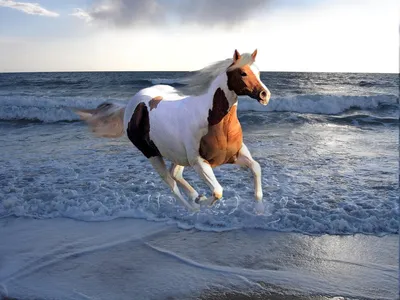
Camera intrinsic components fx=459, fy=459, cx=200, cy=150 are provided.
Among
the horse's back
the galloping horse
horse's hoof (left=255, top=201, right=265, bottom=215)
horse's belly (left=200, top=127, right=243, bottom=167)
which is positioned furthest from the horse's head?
horse's hoof (left=255, top=201, right=265, bottom=215)

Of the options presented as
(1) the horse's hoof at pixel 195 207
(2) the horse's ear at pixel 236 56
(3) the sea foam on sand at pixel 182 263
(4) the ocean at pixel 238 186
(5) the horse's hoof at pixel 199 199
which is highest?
(2) the horse's ear at pixel 236 56

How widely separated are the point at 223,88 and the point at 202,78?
22 cm

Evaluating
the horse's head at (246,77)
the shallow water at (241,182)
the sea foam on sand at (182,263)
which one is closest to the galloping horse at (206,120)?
the horse's head at (246,77)

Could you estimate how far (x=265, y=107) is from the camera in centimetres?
1995

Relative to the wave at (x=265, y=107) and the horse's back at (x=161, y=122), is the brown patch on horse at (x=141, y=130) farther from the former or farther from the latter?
the wave at (x=265, y=107)

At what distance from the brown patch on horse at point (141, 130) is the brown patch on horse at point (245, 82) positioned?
102 centimetres

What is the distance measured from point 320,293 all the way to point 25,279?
2838 mm

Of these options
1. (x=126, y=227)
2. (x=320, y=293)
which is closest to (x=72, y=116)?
(x=126, y=227)

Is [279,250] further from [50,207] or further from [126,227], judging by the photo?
[50,207]

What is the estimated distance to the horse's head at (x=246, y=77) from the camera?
8.89ft

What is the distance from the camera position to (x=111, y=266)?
15.6ft

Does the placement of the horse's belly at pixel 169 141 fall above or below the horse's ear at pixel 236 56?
below

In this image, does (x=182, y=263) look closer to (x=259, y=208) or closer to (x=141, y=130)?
(x=141, y=130)

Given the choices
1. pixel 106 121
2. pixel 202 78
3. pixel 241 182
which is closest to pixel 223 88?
pixel 202 78
